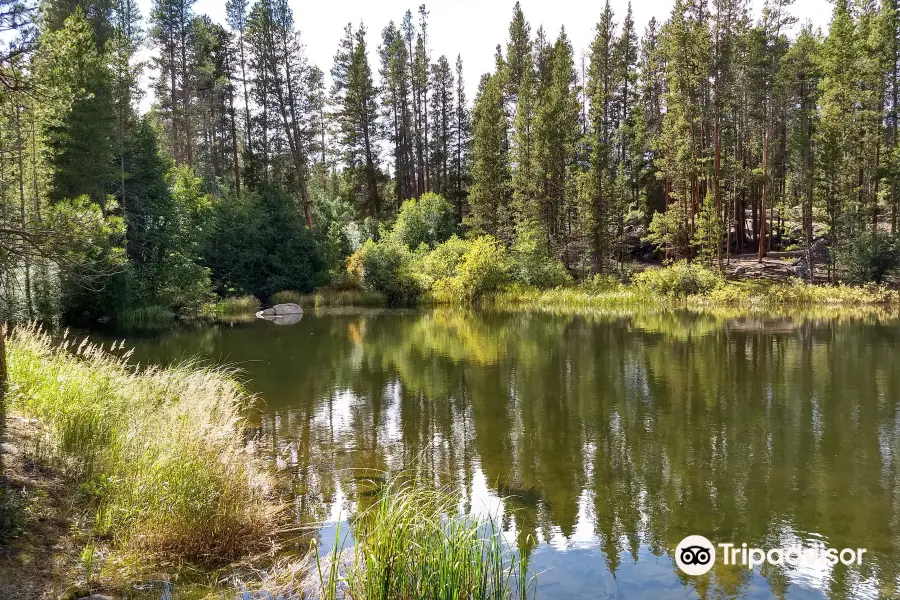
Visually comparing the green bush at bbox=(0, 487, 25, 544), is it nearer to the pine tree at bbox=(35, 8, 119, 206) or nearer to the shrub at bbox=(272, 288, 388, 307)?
the pine tree at bbox=(35, 8, 119, 206)

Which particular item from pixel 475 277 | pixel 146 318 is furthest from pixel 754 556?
pixel 475 277

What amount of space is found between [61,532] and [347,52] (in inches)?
1899

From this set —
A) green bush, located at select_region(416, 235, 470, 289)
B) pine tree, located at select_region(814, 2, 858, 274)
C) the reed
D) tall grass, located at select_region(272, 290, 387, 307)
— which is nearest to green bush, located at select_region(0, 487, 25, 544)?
the reed

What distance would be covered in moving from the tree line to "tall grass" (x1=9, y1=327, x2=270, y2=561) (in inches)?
639

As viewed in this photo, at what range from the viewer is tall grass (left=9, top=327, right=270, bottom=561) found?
4.83 metres

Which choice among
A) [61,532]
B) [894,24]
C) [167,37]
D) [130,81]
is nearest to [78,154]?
[130,81]

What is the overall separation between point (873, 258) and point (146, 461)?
33892 millimetres

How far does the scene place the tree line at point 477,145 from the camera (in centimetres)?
2725

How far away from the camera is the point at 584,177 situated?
3666cm

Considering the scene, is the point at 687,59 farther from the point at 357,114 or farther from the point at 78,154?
the point at 78,154

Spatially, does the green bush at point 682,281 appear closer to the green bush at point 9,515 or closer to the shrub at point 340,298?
the shrub at point 340,298

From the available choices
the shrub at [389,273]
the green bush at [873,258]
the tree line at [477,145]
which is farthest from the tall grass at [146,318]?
the green bush at [873,258]

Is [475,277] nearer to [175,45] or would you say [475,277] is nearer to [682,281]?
[682,281]

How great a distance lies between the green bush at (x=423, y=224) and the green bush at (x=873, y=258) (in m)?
23.9
